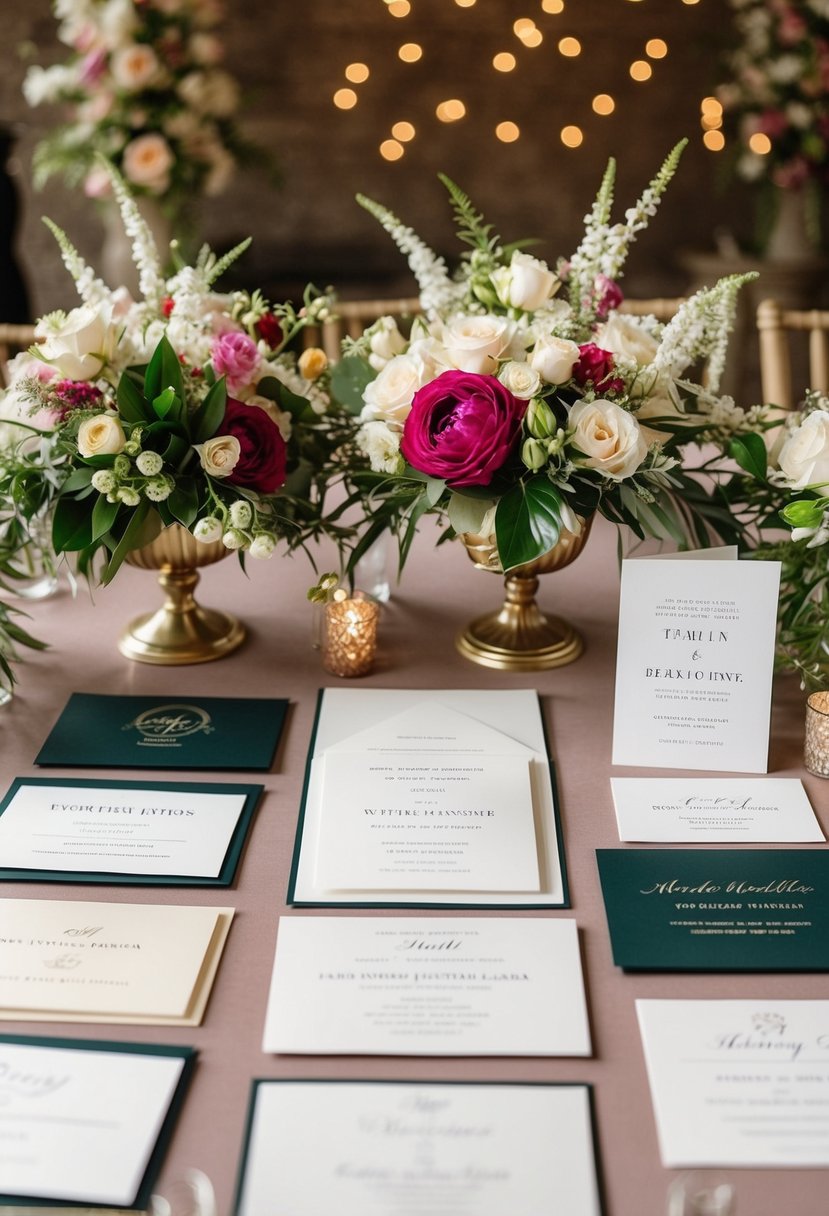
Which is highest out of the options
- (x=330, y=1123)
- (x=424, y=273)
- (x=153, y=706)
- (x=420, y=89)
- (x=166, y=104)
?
(x=420, y=89)

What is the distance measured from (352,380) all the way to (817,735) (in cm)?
66

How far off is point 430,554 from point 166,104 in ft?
6.68

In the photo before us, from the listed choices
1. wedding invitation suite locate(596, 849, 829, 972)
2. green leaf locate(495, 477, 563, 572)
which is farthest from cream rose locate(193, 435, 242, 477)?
wedding invitation suite locate(596, 849, 829, 972)

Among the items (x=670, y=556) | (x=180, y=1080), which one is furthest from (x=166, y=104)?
(x=180, y=1080)

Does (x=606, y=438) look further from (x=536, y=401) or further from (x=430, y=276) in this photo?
(x=430, y=276)

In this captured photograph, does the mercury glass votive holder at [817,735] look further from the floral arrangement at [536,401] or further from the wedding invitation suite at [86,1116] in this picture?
the wedding invitation suite at [86,1116]

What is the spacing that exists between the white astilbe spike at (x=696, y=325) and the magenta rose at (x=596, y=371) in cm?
7

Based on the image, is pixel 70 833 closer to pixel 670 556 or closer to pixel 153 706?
pixel 153 706

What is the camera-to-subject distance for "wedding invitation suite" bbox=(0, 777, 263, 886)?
1016 mm

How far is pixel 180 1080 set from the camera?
0.80 m

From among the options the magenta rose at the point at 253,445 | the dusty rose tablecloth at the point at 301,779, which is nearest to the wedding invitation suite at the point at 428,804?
the dusty rose tablecloth at the point at 301,779

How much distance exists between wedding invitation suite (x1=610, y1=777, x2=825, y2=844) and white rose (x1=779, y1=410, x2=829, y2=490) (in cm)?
31

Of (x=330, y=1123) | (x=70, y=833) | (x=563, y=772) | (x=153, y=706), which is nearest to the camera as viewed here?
(x=330, y=1123)

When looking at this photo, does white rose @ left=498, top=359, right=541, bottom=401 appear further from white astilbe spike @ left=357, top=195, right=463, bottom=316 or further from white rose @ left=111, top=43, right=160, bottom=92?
white rose @ left=111, top=43, right=160, bottom=92
